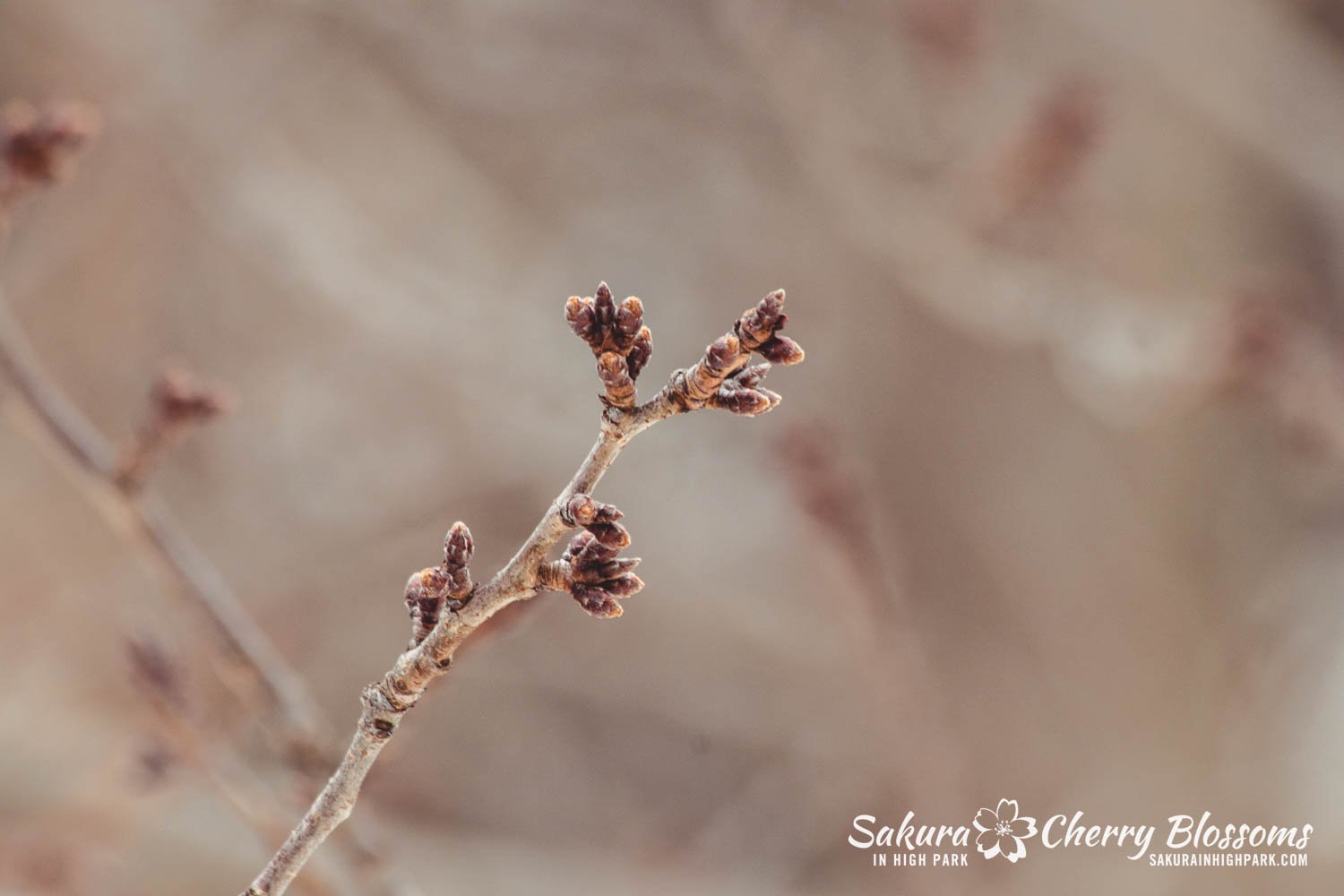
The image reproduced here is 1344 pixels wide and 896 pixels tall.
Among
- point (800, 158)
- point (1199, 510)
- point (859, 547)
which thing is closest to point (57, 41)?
point (800, 158)

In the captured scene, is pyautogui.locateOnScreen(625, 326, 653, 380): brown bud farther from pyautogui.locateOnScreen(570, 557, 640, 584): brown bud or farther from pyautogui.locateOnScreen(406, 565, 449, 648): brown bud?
pyautogui.locateOnScreen(406, 565, 449, 648): brown bud

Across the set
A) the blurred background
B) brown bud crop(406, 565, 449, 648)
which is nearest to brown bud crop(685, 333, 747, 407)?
brown bud crop(406, 565, 449, 648)

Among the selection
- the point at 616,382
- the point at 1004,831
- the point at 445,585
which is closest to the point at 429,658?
the point at 445,585

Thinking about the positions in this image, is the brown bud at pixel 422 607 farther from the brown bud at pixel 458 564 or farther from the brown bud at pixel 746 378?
the brown bud at pixel 746 378

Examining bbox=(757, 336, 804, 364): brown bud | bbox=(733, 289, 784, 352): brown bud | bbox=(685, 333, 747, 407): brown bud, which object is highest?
bbox=(757, 336, 804, 364): brown bud

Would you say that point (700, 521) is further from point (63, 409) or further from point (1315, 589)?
point (63, 409)

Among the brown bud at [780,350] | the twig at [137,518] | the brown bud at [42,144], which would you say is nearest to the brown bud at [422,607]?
the brown bud at [780,350]

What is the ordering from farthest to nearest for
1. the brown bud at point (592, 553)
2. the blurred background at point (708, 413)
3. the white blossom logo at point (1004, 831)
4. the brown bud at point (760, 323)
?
the blurred background at point (708, 413), the white blossom logo at point (1004, 831), the brown bud at point (592, 553), the brown bud at point (760, 323)
